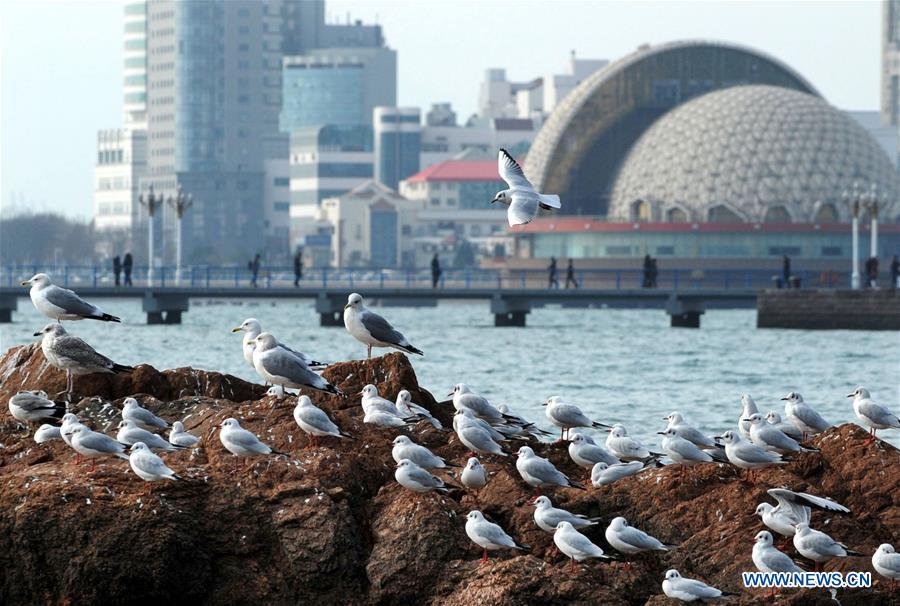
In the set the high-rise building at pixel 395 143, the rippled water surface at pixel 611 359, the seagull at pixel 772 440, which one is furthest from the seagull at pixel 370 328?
the high-rise building at pixel 395 143

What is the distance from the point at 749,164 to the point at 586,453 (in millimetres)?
96960

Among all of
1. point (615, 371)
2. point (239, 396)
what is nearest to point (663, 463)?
point (239, 396)

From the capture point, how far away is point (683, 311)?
207 ft

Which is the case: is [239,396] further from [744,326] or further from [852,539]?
[744,326]

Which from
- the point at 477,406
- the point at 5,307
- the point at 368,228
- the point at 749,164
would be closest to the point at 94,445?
the point at 477,406

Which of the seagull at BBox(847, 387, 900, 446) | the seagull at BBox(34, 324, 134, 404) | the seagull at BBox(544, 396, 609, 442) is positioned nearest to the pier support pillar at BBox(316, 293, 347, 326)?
the seagull at BBox(544, 396, 609, 442)

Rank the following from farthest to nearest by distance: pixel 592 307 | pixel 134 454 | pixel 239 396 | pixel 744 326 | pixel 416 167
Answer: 1. pixel 416 167
2. pixel 592 307
3. pixel 744 326
4. pixel 239 396
5. pixel 134 454

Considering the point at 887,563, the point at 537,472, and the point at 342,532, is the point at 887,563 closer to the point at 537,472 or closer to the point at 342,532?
the point at 537,472

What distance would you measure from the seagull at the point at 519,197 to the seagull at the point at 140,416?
11.1 feet

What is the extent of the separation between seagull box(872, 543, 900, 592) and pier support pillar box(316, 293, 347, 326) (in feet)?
160

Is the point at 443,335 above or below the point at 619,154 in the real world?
below

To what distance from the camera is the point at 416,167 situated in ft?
647

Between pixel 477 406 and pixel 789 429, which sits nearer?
pixel 789 429

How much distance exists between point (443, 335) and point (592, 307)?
45.3 meters
